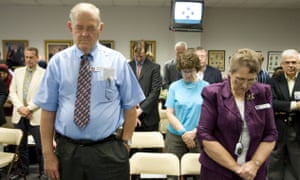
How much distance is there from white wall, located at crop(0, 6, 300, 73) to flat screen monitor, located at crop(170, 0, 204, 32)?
38.2 inches

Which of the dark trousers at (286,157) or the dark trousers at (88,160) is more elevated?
the dark trousers at (88,160)

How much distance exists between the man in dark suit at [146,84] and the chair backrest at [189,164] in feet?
3.16

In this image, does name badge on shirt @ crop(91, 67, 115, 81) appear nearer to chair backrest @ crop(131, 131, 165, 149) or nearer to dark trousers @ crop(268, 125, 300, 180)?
chair backrest @ crop(131, 131, 165, 149)

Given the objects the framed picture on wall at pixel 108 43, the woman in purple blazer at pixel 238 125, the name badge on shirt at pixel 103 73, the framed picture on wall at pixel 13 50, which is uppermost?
the framed picture on wall at pixel 108 43

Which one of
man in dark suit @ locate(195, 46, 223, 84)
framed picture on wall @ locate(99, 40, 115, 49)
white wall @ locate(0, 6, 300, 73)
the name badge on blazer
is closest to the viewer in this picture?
the name badge on blazer

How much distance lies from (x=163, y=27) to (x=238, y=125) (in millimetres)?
5587

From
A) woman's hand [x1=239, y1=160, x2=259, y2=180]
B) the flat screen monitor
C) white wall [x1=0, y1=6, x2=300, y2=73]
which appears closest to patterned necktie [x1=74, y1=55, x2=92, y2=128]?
woman's hand [x1=239, y1=160, x2=259, y2=180]

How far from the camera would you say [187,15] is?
566cm

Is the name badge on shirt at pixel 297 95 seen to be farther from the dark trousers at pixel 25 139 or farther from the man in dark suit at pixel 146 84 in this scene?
the dark trousers at pixel 25 139

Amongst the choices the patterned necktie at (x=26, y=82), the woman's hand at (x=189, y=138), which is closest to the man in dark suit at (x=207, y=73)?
the woman's hand at (x=189, y=138)

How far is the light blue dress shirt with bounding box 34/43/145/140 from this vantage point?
5.24ft

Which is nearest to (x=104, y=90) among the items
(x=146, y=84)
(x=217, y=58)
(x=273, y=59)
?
(x=146, y=84)

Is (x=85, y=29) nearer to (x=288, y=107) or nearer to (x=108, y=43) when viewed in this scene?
(x=288, y=107)

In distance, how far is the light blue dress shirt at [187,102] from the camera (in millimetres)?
2334
